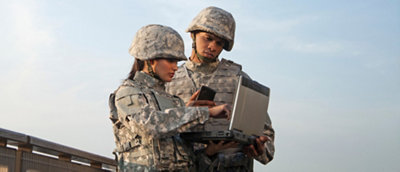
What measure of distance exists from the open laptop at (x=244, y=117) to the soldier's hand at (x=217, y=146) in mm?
123

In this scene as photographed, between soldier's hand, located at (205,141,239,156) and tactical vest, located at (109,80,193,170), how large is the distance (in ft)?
1.02

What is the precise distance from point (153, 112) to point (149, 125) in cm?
14

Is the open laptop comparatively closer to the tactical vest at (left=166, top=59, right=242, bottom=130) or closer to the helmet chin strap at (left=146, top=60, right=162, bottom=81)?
the helmet chin strap at (left=146, top=60, right=162, bottom=81)

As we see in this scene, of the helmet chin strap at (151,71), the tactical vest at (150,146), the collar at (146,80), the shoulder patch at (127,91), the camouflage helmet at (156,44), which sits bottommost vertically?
the tactical vest at (150,146)

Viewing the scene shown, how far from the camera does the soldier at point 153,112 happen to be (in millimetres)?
5809

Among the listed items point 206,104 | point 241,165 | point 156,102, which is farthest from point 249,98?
point 241,165

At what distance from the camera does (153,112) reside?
19.1 feet

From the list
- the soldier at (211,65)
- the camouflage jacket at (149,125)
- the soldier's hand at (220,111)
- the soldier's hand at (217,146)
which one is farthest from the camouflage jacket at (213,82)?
the soldier's hand at (220,111)

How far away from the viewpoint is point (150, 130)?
5.73m

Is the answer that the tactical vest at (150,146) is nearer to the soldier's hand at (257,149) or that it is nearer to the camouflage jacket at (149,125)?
the camouflage jacket at (149,125)

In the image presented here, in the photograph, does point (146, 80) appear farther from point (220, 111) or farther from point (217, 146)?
point (217, 146)

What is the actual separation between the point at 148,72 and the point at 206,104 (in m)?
0.62

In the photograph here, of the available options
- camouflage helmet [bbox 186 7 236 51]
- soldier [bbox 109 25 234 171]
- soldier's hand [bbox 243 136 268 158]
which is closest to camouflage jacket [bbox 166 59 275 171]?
camouflage helmet [bbox 186 7 236 51]

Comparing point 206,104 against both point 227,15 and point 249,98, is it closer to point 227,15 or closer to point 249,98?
point 249,98
